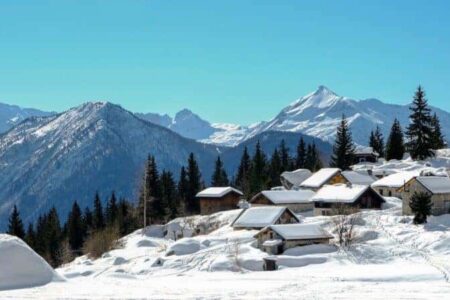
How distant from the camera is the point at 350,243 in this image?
65562 mm

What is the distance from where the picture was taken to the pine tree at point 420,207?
70.6 metres

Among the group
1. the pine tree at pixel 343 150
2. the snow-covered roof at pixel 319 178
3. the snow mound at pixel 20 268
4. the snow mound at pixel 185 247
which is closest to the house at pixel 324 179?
the snow-covered roof at pixel 319 178

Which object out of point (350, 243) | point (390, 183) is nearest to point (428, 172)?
point (390, 183)

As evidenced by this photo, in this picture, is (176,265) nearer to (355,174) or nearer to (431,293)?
(431,293)

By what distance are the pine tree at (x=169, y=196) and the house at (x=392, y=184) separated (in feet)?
111

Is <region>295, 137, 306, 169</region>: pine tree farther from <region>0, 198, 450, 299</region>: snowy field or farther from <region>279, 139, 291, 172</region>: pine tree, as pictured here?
<region>0, 198, 450, 299</region>: snowy field

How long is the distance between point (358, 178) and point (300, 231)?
34.2 metres

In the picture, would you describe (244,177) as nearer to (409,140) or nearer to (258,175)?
(258,175)

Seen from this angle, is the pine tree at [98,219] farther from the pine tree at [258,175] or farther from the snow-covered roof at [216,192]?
the pine tree at [258,175]

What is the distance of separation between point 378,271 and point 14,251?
89.0ft

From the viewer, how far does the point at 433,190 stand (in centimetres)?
7431

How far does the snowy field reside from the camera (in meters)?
37.6

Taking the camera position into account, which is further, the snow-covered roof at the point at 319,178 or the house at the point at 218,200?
the house at the point at 218,200

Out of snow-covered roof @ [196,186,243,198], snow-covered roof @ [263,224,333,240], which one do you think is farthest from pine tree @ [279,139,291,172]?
snow-covered roof @ [263,224,333,240]
